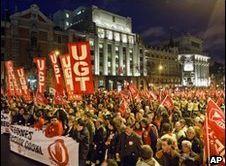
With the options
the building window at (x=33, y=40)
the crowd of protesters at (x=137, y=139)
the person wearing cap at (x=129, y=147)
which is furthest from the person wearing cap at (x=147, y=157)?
the building window at (x=33, y=40)

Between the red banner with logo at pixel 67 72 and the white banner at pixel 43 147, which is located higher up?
the red banner with logo at pixel 67 72

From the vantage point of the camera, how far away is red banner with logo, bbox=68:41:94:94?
1135 cm

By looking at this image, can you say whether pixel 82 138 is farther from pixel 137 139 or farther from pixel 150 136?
pixel 137 139

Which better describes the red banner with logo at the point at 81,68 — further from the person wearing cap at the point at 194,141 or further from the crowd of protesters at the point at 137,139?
the person wearing cap at the point at 194,141

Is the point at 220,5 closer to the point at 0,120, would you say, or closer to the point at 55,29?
the point at 0,120

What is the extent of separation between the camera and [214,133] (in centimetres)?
620

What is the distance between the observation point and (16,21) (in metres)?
43.6

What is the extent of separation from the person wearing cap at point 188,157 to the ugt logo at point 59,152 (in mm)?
3973

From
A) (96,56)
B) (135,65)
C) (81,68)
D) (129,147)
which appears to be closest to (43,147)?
(81,68)

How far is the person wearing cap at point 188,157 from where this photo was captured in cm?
641

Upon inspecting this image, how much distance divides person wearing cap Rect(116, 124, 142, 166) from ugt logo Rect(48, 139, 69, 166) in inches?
86.2

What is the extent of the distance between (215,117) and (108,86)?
2200 cm

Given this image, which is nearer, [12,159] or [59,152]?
[59,152]

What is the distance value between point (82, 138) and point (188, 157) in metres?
3.47
